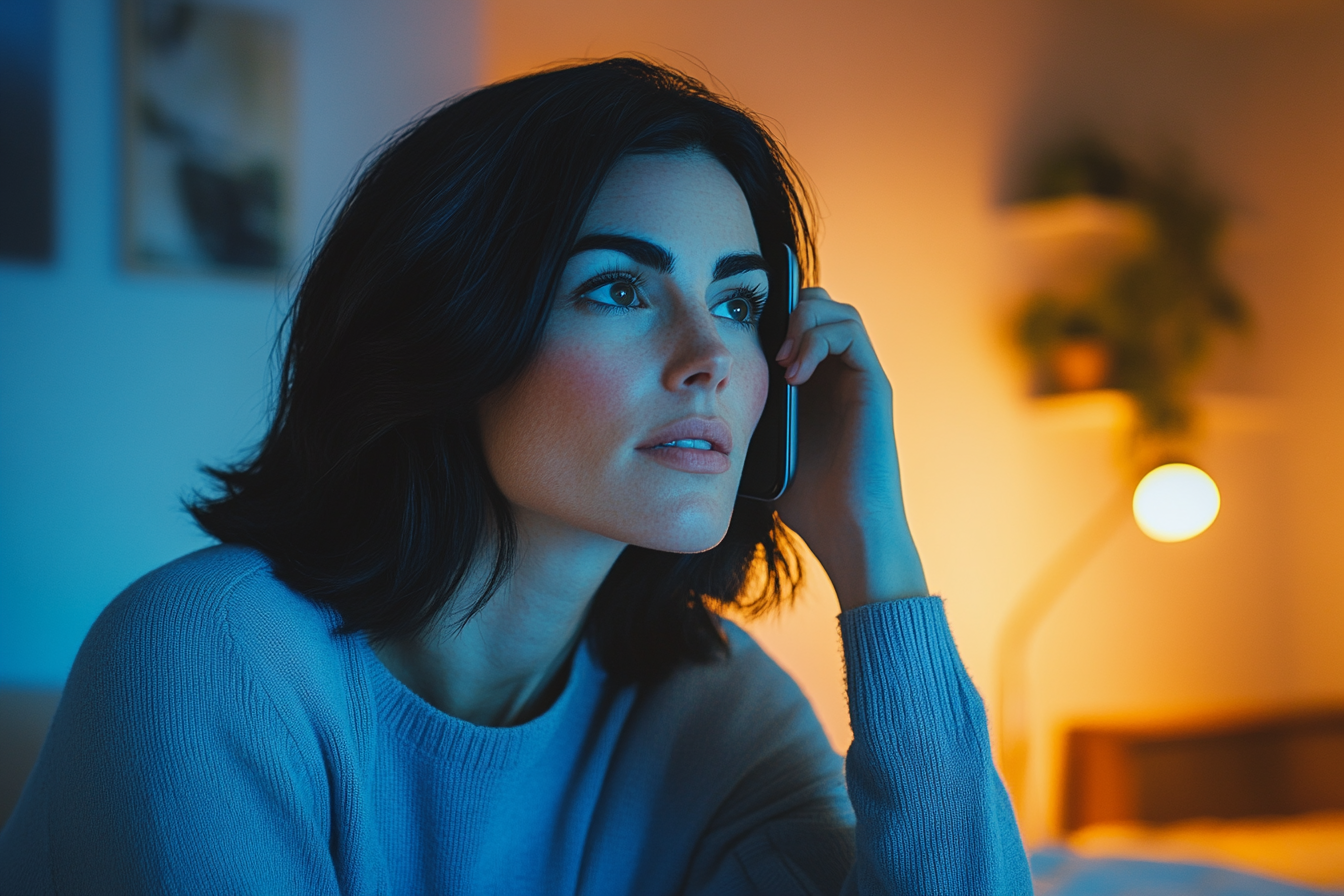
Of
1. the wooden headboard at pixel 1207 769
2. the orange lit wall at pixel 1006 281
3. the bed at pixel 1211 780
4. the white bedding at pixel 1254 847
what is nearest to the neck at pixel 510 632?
the white bedding at pixel 1254 847

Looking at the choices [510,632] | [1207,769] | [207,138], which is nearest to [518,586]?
[510,632]

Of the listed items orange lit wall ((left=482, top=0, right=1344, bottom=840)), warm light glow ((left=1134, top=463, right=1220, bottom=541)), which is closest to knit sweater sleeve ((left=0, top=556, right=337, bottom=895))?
orange lit wall ((left=482, top=0, right=1344, bottom=840))

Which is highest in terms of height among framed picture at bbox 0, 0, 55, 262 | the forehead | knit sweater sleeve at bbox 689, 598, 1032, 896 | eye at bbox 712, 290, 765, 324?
framed picture at bbox 0, 0, 55, 262

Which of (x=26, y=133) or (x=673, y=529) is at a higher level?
(x=26, y=133)

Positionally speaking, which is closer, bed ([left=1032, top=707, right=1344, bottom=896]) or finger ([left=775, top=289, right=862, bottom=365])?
finger ([left=775, top=289, right=862, bottom=365])

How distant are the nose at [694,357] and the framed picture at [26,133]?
1.43 metres

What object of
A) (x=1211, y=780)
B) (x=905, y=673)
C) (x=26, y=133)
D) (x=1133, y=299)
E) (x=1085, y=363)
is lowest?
(x=1211, y=780)

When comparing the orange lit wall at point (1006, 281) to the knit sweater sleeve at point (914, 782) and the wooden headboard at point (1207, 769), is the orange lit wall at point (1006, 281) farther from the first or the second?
the knit sweater sleeve at point (914, 782)

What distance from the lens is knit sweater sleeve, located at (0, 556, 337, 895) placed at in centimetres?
71

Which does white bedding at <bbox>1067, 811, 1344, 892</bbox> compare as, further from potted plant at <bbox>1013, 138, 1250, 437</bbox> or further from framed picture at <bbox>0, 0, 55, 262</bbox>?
framed picture at <bbox>0, 0, 55, 262</bbox>

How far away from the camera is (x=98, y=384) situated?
5.85 ft

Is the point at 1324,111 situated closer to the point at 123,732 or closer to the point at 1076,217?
the point at 1076,217

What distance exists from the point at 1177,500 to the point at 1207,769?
0.98 meters

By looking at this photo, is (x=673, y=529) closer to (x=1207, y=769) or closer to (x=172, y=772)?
(x=172, y=772)
